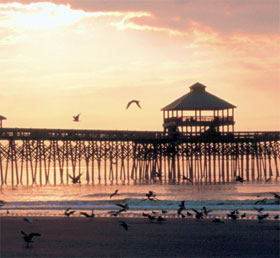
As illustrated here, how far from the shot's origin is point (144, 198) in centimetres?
4212

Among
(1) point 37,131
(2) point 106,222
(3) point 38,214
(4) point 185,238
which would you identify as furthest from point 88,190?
(4) point 185,238

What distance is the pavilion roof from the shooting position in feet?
194

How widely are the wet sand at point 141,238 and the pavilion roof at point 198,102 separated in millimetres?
31222

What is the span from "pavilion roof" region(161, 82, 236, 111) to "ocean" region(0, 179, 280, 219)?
588 cm

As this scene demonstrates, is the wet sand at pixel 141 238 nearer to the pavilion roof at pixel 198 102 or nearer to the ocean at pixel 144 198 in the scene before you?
the ocean at pixel 144 198

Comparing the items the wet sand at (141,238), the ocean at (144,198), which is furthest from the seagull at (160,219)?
the ocean at (144,198)

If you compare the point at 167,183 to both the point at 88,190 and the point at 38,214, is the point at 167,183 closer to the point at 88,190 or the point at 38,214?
the point at 88,190

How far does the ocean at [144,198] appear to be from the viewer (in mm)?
32750

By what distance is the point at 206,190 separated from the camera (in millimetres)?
52344

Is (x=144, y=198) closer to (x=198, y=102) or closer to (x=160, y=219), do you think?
(x=160, y=219)

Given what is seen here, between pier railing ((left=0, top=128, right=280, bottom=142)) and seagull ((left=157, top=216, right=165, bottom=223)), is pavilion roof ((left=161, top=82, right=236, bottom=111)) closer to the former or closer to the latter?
pier railing ((left=0, top=128, right=280, bottom=142))

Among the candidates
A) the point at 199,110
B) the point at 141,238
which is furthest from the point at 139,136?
the point at 141,238

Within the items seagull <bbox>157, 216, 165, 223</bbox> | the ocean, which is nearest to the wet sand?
seagull <bbox>157, 216, 165, 223</bbox>

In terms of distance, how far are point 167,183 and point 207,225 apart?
32.9 m
